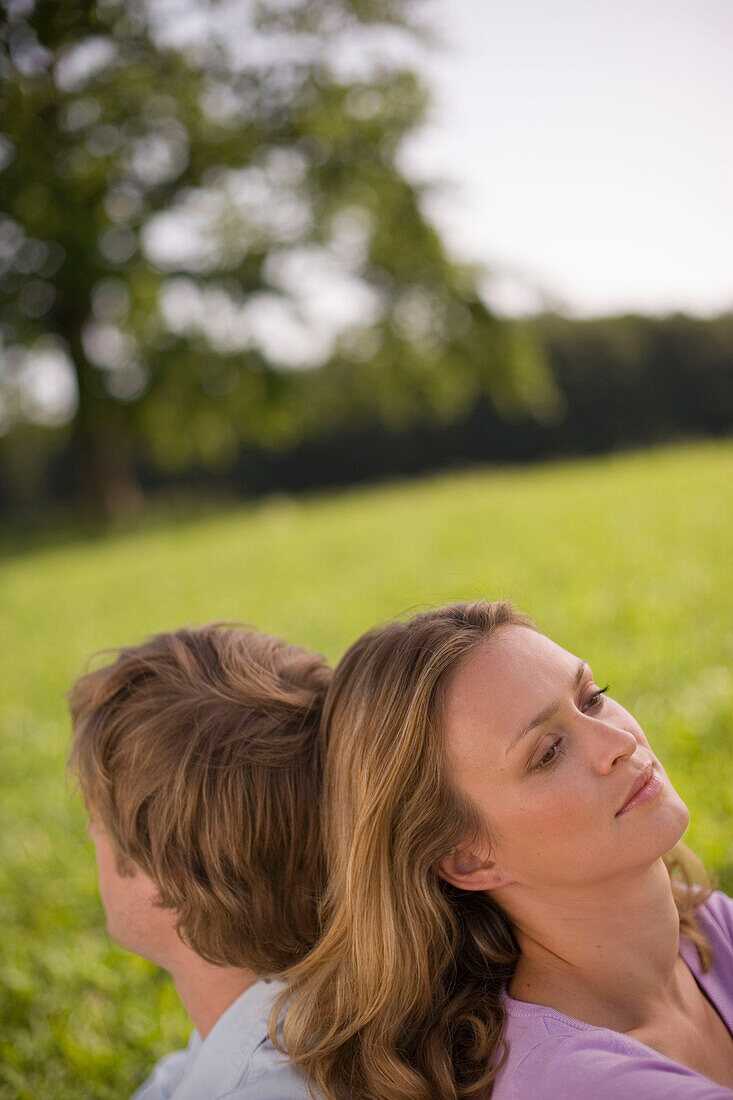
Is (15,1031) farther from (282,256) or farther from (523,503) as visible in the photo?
(282,256)

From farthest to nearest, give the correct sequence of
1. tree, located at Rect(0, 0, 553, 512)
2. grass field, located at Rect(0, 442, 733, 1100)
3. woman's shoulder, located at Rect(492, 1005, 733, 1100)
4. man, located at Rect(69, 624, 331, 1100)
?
tree, located at Rect(0, 0, 553, 512), grass field, located at Rect(0, 442, 733, 1100), man, located at Rect(69, 624, 331, 1100), woman's shoulder, located at Rect(492, 1005, 733, 1100)

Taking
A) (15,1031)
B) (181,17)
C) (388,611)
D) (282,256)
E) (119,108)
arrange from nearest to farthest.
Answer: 1. (181,17)
2. (119,108)
3. (15,1031)
4. (388,611)
5. (282,256)

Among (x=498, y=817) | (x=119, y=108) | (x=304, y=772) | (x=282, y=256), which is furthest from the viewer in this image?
(x=282, y=256)

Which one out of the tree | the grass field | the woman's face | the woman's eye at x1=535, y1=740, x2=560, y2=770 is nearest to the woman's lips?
the woman's face

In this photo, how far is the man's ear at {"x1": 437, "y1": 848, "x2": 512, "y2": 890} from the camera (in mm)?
1642

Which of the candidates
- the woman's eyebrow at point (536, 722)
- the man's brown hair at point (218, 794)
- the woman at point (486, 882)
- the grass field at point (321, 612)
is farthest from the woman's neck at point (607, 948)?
the grass field at point (321, 612)

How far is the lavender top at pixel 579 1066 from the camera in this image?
1.30 meters

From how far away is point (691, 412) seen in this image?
1917cm

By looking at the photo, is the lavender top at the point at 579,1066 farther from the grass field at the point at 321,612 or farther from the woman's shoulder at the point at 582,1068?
the grass field at the point at 321,612

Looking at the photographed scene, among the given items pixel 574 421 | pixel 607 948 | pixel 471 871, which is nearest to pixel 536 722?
pixel 471 871

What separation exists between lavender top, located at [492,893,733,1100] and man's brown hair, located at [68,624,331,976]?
0.51 metres

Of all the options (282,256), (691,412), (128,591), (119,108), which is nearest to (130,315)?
(282,256)

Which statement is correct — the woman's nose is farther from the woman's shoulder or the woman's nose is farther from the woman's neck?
the woman's shoulder

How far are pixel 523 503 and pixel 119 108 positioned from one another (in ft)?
29.0
